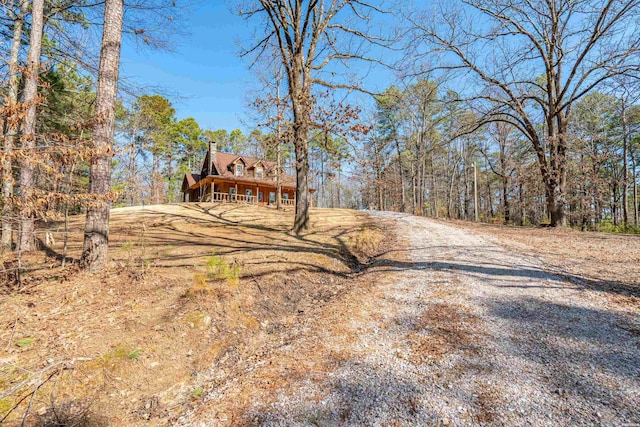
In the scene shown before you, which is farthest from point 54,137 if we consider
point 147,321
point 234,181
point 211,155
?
point 211,155

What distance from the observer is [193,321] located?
3.37 m

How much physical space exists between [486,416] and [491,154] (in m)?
32.4

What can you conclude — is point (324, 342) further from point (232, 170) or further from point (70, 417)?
point (232, 170)

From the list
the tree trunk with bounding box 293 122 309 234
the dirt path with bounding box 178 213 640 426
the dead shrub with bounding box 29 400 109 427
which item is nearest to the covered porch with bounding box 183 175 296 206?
the tree trunk with bounding box 293 122 309 234

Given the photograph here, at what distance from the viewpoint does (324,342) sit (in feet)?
10.2

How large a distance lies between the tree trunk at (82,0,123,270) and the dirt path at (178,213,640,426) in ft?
10.9

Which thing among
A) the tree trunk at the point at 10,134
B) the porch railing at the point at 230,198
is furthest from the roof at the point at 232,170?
the tree trunk at the point at 10,134

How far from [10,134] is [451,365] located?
5.17 meters

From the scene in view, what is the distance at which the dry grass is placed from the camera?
2379 mm

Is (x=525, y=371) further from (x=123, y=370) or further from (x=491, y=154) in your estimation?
(x=491, y=154)

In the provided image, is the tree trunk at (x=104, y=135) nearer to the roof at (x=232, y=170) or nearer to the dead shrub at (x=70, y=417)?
the dead shrub at (x=70, y=417)

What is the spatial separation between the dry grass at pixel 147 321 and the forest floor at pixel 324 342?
0.06ft

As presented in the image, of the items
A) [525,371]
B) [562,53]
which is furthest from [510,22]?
[525,371]

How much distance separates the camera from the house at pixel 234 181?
23594mm
